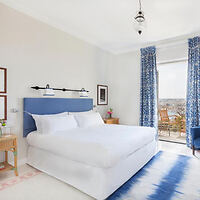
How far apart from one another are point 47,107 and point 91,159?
72.9 inches

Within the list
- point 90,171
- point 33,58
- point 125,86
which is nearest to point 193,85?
point 125,86

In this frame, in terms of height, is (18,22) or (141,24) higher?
(18,22)

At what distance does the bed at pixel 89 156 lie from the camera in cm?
198

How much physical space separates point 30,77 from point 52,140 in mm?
1435

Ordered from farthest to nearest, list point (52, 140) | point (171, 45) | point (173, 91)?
point (173, 91), point (171, 45), point (52, 140)

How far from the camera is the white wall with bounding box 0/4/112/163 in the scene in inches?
115

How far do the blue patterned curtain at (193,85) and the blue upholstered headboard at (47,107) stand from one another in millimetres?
2714

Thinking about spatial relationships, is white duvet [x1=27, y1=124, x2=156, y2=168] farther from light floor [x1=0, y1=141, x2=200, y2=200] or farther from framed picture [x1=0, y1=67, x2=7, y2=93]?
framed picture [x1=0, y1=67, x2=7, y2=93]

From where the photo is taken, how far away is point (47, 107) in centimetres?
345

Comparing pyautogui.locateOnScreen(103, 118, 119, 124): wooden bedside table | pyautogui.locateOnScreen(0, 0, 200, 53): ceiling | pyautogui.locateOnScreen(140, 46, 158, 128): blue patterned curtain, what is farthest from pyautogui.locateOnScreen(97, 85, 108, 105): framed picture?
pyautogui.locateOnScreen(0, 0, 200, 53): ceiling

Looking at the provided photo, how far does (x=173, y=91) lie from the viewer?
539 centimetres

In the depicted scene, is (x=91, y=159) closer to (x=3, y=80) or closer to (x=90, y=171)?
(x=90, y=171)

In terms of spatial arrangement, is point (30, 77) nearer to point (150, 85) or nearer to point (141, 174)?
point (141, 174)

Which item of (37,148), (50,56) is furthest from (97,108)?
(37,148)
